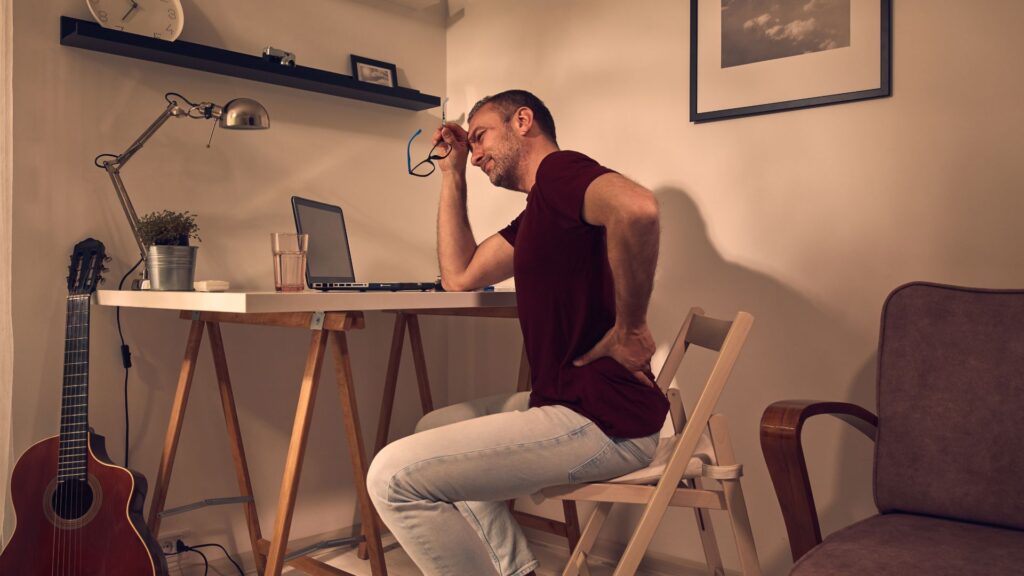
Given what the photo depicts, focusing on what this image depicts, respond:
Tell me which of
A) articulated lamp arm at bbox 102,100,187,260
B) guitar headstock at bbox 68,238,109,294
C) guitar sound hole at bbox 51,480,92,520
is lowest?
guitar sound hole at bbox 51,480,92,520

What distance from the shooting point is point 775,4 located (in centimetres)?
208

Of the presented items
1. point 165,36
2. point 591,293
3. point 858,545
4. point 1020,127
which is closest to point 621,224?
point 591,293

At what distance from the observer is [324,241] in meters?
2.35

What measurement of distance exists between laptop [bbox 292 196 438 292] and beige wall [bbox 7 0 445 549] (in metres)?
0.19

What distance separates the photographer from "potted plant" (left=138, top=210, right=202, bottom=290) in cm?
189

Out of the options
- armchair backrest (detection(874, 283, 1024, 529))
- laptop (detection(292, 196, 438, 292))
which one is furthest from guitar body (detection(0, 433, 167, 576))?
armchair backrest (detection(874, 283, 1024, 529))

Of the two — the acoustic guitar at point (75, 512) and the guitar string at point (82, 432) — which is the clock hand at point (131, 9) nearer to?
the guitar string at point (82, 432)

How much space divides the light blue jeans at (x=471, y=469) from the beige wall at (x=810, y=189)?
0.81m

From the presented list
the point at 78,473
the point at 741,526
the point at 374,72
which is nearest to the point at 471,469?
the point at 741,526

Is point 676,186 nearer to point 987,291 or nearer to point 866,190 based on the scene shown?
point 866,190

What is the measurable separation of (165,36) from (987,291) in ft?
6.80

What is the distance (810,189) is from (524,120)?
2.55 ft

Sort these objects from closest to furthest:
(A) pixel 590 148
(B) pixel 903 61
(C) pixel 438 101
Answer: (B) pixel 903 61 < (A) pixel 590 148 < (C) pixel 438 101

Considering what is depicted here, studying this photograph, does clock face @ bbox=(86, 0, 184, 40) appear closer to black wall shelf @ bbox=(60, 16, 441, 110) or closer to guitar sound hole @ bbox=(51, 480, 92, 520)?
black wall shelf @ bbox=(60, 16, 441, 110)
